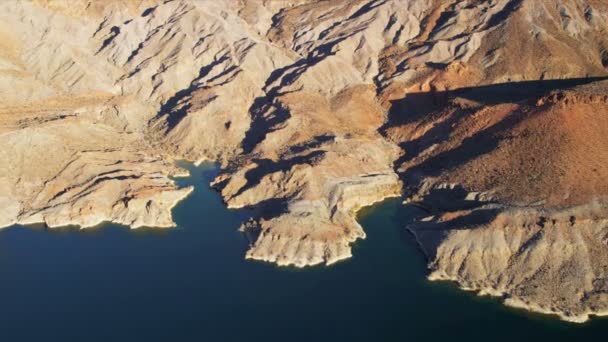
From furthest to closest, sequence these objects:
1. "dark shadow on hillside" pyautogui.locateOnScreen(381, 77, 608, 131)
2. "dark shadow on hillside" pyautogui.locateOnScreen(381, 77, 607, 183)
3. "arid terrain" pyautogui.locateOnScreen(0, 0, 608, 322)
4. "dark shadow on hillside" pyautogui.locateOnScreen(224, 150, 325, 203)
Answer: "dark shadow on hillside" pyautogui.locateOnScreen(381, 77, 608, 131) → "dark shadow on hillside" pyautogui.locateOnScreen(224, 150, 325, 203) → "dark shadow on hillside" pyautogui.locateOnScreen(381, 77, 607, 183) → "arid terrain" pyautogui.locateOnScreen(0, 0, 608, 322)

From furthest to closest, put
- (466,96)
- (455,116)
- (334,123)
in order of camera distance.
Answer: (334,123) → (466,96) → (455,116)

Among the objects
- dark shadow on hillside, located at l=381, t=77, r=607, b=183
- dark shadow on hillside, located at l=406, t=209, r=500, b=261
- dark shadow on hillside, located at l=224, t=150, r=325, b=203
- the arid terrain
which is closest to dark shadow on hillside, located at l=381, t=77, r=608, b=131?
dark shadow on hillside, located at l=381, t=77, r=607, b=183

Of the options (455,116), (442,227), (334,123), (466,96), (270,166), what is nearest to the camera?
(442,227)

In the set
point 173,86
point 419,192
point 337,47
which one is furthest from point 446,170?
point 173,86

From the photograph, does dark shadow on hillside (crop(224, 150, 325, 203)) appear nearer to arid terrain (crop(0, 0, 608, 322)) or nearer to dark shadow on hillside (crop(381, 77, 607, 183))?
arid terrain (crop(0, 0, 608, 322))

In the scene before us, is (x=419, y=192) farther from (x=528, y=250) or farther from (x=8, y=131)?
(x=8, y=131)

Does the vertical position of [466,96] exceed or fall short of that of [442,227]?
it exceeds it

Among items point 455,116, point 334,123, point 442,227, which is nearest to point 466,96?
point 455,116

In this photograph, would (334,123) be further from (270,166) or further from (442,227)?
(442,227)
